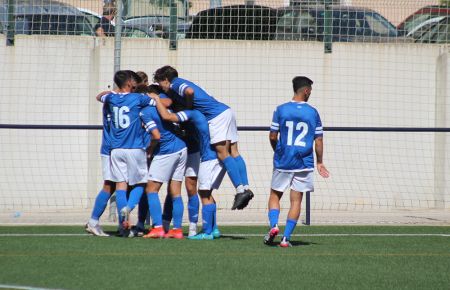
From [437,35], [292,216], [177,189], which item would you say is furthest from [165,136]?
[437,35]

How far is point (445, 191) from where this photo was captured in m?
17.0

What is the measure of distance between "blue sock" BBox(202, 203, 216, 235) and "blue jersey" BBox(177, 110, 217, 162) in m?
0.54

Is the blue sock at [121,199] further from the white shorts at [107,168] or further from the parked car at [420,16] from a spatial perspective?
the parked car at [420,16]

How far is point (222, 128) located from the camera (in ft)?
37.7

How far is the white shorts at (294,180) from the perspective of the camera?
35.7 ft

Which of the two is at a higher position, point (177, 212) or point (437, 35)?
point (437, 35)

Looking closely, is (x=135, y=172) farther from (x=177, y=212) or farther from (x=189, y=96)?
(x=189, y=96)

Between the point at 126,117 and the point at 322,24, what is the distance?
21.8ft

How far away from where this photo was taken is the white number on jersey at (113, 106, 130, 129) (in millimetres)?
11312

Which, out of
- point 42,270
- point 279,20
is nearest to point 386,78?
point 279,20

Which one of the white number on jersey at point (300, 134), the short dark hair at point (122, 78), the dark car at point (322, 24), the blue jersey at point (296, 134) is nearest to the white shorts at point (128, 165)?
the short dark hair at point (122, 78)

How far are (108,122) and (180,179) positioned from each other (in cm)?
104

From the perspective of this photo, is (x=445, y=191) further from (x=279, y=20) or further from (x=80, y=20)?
(x=80, y=20)

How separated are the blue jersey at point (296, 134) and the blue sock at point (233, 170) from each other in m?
0.65
